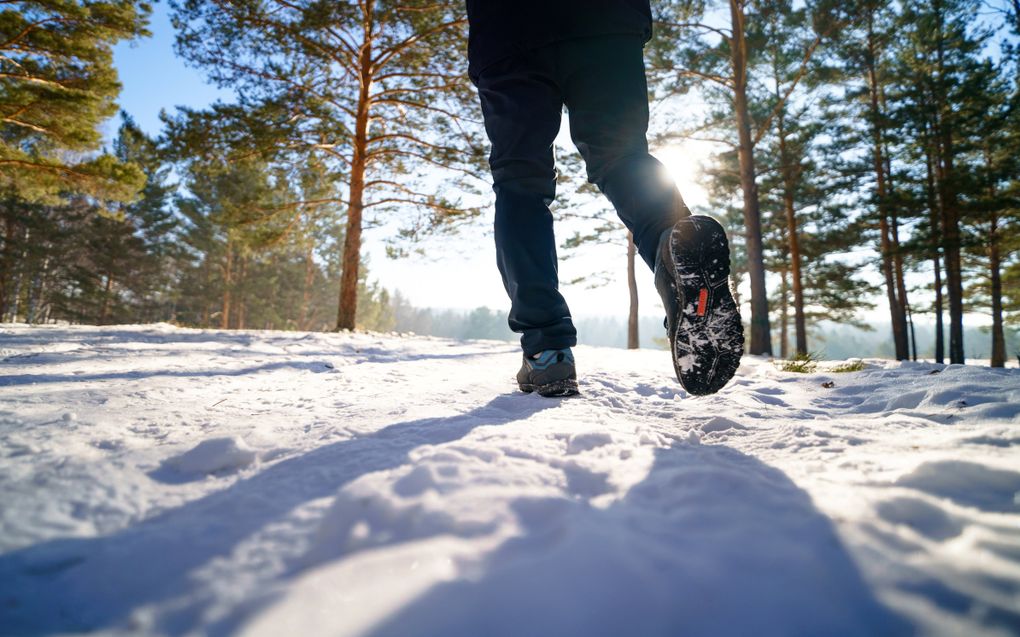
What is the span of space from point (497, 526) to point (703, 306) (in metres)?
0.75

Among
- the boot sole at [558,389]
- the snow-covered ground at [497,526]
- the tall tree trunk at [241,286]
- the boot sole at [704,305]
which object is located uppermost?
the tall tree trunk at [241,286]

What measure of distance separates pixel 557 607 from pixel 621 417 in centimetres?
68

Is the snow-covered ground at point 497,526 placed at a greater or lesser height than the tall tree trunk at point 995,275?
lesser

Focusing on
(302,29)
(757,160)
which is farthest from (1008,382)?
(757,160)

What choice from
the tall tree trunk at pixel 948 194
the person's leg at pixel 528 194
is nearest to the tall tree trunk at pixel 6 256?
the person's leg at pixel 528 194

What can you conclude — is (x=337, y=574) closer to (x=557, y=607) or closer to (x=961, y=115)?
(x=557, y=607)

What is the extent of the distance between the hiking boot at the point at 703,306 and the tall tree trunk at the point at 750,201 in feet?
22.0

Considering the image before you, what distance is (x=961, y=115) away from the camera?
34.2 ft

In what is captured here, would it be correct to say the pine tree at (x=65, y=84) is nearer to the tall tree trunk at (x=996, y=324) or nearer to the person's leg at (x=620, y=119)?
the person's leg at (x=620, y=119)

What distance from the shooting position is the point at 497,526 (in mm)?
405

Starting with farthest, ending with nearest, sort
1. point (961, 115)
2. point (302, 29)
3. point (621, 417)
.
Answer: point (961, 115) → point (302, 29) → point (621, 417)

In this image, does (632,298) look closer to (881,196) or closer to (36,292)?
(881,196)

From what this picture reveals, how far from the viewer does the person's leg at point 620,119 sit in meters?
1.08

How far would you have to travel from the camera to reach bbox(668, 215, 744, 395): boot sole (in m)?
0.95
